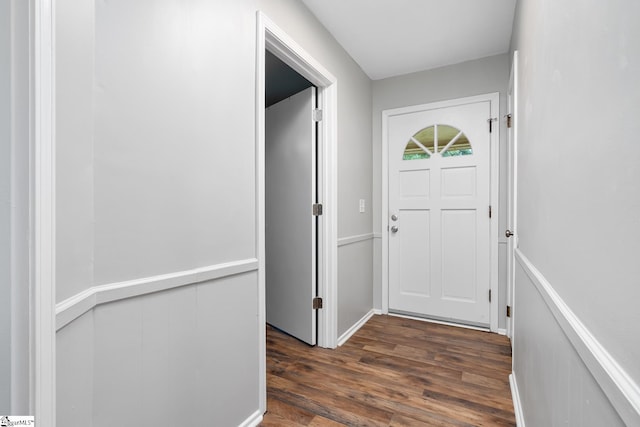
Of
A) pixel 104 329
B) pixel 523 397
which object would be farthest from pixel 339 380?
pixel 104 329

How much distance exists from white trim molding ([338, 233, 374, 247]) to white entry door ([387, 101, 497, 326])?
241 mm

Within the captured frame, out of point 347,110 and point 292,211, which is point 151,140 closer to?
point 292,211

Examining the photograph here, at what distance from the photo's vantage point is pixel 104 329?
93 centimetres

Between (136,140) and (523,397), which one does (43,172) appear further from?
(523,397)

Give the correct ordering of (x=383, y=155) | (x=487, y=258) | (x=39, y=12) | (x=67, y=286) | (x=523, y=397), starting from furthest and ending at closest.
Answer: (x=383, y=155)
(x=487, y=258)
(x=523, y=397)
(x=67, y=286)
(x=39, y=12)

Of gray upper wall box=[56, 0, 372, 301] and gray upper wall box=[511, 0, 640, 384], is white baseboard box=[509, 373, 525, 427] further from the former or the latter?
gray upper wall box=[56, 0, 372, 301]

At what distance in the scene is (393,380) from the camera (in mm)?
1932

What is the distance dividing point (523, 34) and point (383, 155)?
1597 mm

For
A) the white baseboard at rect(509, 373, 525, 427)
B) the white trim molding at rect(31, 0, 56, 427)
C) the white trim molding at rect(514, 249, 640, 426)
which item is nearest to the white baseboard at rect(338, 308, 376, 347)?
the white baseboard at rect(509, 373, 525, 427)

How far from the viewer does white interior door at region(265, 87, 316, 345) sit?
243 cm

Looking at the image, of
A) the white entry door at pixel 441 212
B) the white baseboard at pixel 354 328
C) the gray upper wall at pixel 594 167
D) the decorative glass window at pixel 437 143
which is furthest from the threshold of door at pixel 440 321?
the gray upper wall at pixel 594 167

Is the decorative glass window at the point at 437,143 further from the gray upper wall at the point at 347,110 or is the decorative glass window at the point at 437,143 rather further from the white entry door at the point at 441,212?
the gray upper wall at the point at 347,110

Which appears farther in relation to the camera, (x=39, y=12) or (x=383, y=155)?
(x=383, y=155)

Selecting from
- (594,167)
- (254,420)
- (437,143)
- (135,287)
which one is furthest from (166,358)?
(437,143)
